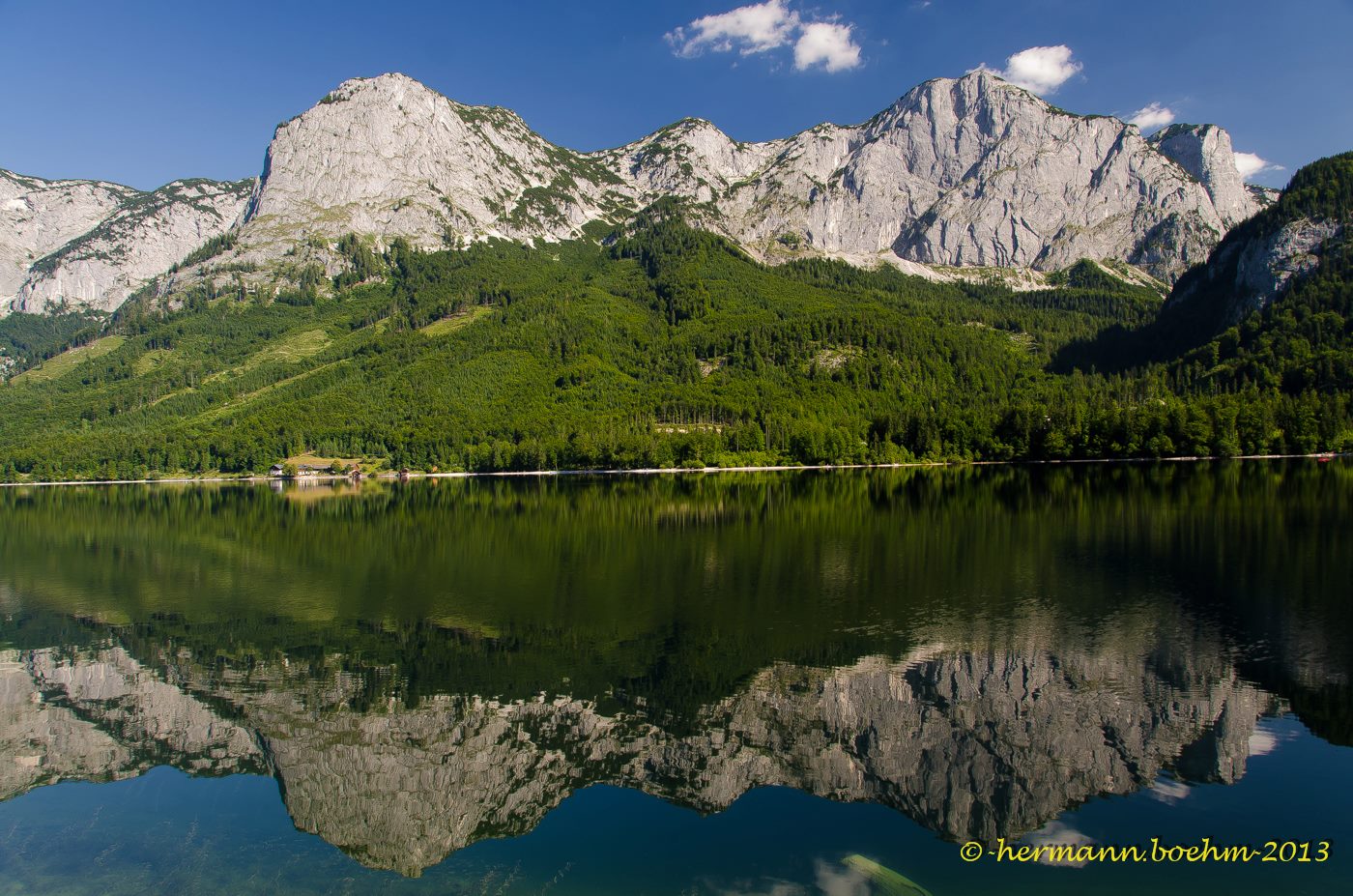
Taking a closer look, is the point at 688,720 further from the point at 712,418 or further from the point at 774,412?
the point at 712,418

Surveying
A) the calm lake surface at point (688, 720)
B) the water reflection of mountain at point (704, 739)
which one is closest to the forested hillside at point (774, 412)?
the calm lake surface at point (688, 720)

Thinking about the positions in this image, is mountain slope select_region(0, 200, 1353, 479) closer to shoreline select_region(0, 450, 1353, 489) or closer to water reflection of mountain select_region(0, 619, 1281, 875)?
shoreline select_region(0, 450, 1353, 489)

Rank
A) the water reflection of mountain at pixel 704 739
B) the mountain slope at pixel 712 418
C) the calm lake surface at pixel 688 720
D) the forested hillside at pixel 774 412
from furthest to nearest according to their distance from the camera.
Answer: the forested hillside at pixel 774 412 < the mountain slope at pixel 712 418 < the water reflection of mountain at pixel 704 739 < the calm lake surface at pixel 688 720

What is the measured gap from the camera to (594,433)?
154 meters

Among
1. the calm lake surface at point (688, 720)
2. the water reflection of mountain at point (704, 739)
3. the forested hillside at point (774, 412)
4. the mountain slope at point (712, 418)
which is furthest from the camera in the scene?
the forested hillside at point (774, 412)

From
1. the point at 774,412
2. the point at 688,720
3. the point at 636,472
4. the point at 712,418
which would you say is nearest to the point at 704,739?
the point at 688,720

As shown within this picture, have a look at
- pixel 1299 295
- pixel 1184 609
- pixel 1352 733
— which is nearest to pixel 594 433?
pixel 1184 609

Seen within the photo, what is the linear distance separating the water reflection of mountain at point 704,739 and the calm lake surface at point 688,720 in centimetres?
9

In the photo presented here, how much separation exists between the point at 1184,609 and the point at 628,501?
58.1 meters

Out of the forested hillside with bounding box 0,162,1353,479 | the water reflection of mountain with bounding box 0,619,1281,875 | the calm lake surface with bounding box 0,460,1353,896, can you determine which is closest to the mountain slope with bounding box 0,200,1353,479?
the forested hillside with bounding box 0,162,1353,479

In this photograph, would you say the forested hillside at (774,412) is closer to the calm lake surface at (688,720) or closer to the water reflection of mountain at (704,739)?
the calm lake surface at (688,720)

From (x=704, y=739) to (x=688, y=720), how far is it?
120 cm

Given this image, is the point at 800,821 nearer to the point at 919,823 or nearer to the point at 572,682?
the point at 919,823

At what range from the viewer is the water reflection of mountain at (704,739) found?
52.3 ft
